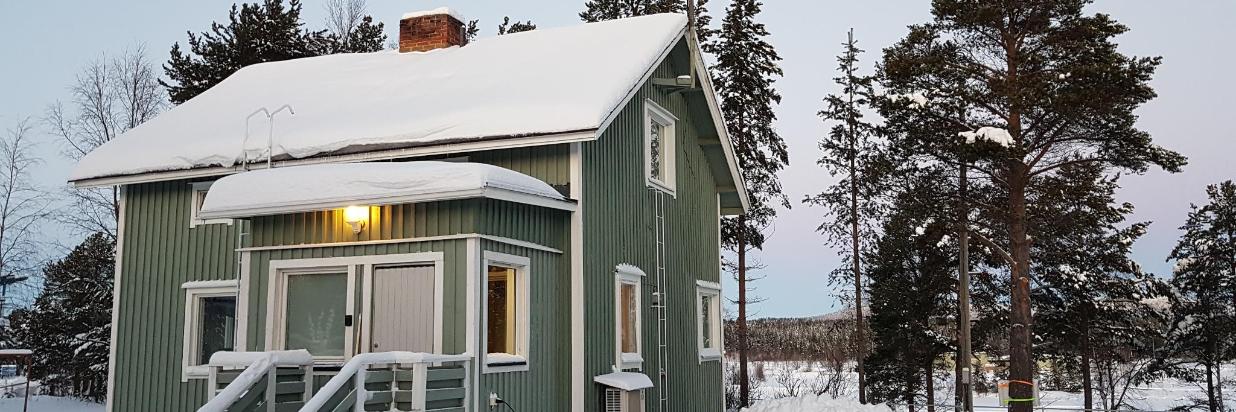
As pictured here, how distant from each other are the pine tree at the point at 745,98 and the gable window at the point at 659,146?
15.1 meters

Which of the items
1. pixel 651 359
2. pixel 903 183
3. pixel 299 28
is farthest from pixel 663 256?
pixel 299 28

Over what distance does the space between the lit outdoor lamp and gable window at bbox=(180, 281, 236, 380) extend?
11.9 feet

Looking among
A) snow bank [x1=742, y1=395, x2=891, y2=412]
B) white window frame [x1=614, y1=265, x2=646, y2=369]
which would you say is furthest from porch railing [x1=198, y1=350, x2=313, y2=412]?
snow bank [x1=742, y1=395, x2=891, y2=412]

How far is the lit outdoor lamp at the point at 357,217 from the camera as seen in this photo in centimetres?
1072

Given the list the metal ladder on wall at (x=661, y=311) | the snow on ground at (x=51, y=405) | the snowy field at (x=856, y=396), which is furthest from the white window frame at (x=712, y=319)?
the snow on ground at (x=51, y=405)

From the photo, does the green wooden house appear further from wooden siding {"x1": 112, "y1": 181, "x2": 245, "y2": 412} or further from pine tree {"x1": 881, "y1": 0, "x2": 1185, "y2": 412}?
Answer: pine tree {"x1": 881, "y1": 0, "x2": 1185, "y2": 412}

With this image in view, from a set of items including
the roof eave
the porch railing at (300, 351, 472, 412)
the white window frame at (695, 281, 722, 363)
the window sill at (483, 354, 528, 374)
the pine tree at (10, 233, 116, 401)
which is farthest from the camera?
the pine tree at (10, 233, 116, 401)

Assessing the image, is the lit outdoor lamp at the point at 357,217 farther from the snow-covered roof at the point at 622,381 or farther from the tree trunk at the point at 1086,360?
the tree trunk at the point at 1086,360

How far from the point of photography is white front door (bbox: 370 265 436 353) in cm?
1049

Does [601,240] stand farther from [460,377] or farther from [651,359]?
[460,377]

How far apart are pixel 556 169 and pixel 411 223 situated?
83.2 inches

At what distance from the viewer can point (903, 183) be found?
Answer: 27406 mm

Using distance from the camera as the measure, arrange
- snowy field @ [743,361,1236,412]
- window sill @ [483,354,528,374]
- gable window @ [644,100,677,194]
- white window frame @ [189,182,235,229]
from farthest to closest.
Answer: snowy field @ [743,361,1236,412] → gable window @ [644,100,677,194] → white window frame @ [189,182,235,229] → window sill @ [483,354,528,374]

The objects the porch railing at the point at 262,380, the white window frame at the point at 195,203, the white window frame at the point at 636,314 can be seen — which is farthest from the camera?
the white window frame at the point at 195,203
